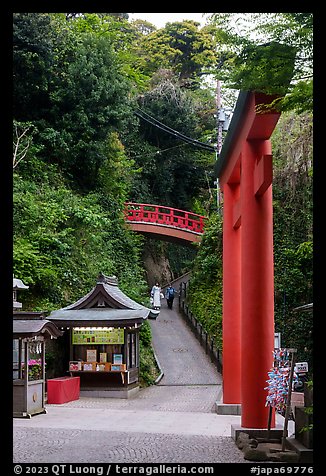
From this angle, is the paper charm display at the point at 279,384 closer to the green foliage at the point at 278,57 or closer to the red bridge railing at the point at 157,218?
the green foliage at the point at 278,57

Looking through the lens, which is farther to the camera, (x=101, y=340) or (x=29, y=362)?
(x=101, y=340)

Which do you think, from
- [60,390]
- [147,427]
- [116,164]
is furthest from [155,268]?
[147,427]

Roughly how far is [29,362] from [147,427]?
3.53 metres

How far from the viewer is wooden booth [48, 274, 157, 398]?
1830 centimetres

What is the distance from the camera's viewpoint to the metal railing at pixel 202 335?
22.4 metres

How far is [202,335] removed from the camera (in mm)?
24703

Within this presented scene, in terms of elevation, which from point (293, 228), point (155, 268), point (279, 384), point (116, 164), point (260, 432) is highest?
point (116, 164)

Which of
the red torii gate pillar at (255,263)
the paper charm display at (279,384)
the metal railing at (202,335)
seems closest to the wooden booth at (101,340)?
the metal railing at (202,335)

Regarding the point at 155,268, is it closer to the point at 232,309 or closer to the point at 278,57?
the point at 232,309

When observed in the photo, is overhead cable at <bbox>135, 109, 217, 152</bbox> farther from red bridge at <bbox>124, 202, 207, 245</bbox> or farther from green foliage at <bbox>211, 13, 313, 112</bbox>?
green foliage at <bbox>211, 13, 313, 112</bbox>

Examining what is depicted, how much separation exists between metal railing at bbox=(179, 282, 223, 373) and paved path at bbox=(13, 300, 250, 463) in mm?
345

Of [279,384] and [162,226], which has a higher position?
[162,226]
